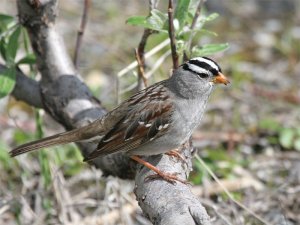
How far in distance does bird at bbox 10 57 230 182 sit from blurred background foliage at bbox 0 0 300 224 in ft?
0.48

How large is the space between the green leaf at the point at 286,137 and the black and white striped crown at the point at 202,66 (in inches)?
65.0

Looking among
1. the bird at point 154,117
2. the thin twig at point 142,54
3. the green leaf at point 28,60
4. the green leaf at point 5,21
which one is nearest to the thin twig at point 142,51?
the thin twig at point 142,54

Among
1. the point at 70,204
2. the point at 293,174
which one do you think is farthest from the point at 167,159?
the point at 293,174

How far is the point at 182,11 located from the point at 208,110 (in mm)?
2507

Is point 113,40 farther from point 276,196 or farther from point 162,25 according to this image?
point 162,25

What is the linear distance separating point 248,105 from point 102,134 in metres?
2.55

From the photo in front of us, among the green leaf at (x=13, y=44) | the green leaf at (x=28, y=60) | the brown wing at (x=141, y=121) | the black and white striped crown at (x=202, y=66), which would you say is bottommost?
the brown wing at (x=141, y=121)

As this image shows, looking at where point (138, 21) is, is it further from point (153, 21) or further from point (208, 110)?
point (208, 110)

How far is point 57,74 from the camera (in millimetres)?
3889

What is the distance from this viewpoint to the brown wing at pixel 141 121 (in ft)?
11.8

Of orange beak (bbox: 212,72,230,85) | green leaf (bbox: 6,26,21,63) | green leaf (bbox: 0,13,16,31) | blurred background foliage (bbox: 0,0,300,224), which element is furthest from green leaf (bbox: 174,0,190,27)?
green leaf (bbox: 0,13,16,31)

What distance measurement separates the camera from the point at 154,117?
3.65m

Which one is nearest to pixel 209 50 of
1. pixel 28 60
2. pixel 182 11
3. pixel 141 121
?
pixel 182 11

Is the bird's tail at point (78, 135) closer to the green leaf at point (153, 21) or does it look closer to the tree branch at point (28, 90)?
the tree branch at point (28, 90)
